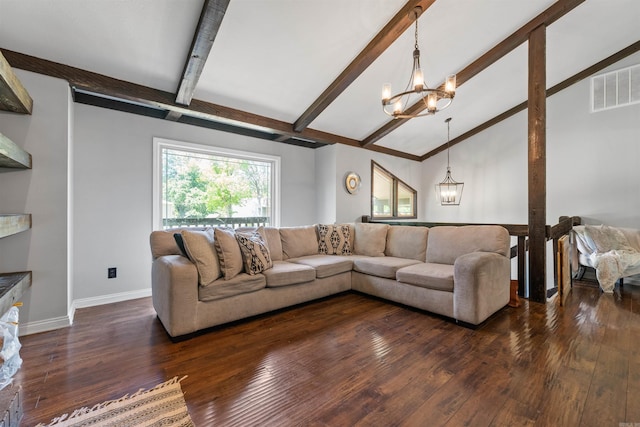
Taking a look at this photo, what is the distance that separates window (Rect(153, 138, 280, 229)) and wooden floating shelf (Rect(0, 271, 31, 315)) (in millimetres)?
1386

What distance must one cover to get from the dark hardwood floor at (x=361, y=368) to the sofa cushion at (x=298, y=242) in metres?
0.96

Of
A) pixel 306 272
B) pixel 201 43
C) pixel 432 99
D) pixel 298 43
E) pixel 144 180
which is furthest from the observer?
pixel 144 180

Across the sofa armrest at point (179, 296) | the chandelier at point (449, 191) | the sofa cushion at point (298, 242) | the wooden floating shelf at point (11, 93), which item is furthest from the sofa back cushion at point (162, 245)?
the chandelier at point (449, 191)

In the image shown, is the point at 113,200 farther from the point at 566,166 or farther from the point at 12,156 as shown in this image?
the point at 566,166

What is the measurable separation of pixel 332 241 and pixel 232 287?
1.77 meters

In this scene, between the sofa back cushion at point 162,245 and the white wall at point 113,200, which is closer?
the sofa back cushion at point 162,245

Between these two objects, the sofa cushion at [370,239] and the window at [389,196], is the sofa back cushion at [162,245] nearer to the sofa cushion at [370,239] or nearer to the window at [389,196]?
the sofa cushion at [370,239]

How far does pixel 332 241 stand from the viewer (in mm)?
3967

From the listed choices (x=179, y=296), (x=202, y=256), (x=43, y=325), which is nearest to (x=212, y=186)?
(x=202, y=256)

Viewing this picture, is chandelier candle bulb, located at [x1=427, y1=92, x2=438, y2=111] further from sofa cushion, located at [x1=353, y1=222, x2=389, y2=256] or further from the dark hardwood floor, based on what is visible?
the dark hardwood floor

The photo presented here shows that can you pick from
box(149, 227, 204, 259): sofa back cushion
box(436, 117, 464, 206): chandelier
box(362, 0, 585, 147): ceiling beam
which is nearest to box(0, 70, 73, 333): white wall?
box(149, 227, 204, 259): sofa back cushion

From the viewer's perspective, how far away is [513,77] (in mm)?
4363

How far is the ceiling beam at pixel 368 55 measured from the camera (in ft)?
9.02

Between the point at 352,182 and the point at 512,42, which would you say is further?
the point at 352,182
